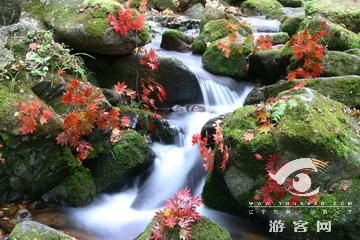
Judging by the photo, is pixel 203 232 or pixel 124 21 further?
pixel 124 21

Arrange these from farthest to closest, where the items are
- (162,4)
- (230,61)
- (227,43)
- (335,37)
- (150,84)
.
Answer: (162,4)
(227,43)
(230,61)
(335,37)
(150,84)

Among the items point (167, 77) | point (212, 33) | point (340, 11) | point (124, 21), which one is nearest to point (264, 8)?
point (340, 11)

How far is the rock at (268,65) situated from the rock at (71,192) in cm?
431

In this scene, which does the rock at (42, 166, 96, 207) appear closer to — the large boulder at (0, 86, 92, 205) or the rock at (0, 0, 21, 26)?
the large boulder at (0, 86, 92, 205)

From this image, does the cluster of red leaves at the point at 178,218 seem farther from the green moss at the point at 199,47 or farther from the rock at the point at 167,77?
the green moss at the point at 199,47

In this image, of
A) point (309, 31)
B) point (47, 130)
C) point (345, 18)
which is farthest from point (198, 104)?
point (345, 18)

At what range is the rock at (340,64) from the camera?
7320 millimetres

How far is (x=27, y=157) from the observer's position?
209 inches

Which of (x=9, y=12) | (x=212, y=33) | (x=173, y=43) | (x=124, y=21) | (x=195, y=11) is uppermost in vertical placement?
(x=9, y=12)

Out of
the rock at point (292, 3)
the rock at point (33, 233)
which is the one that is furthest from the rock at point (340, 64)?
the rock at point (292, 3)

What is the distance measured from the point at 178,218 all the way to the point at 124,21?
3.84 meters

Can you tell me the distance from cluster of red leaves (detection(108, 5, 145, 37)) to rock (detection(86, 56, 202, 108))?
0.89 meters

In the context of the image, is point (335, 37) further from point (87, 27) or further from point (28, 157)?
point (28, 157)

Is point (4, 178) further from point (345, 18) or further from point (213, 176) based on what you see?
point (345, 18)
